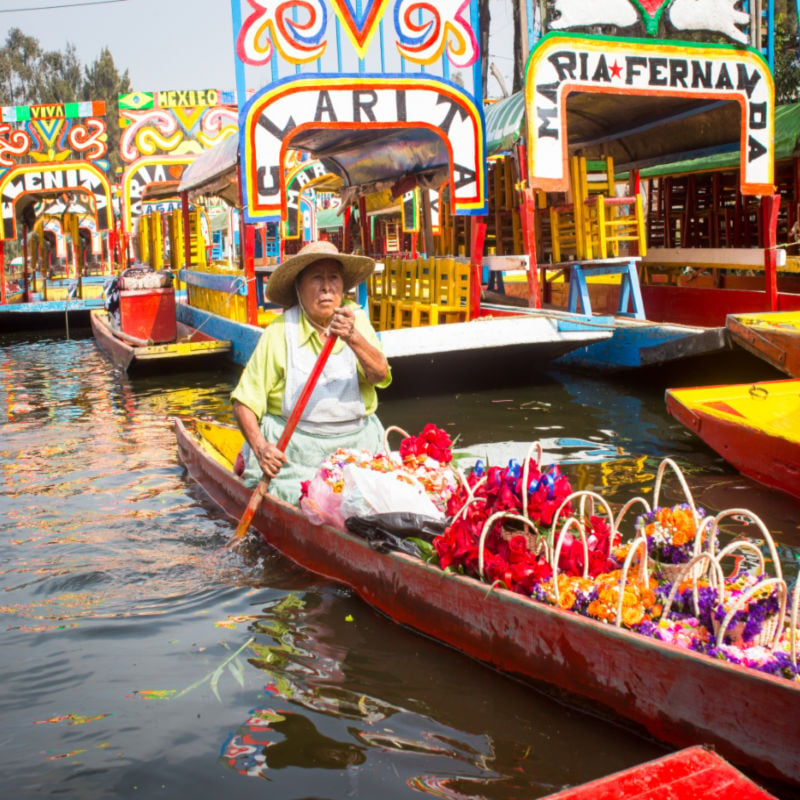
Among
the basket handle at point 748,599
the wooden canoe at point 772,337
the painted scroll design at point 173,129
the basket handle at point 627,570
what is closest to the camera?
the basket handle at point 748,599

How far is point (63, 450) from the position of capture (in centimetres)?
886

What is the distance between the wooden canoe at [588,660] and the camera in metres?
2.94

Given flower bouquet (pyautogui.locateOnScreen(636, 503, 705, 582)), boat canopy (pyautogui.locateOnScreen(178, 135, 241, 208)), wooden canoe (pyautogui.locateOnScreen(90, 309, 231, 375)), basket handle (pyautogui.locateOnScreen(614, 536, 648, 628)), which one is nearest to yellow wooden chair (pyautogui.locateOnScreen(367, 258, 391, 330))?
wooden canoe (pyautogui.locateOnScreen(90, 309, 231, 375))

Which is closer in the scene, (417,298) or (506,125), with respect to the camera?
(506,125)

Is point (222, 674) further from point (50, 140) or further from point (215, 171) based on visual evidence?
point (50, 140)

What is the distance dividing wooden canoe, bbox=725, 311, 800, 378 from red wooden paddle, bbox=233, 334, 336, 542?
16.1 feet

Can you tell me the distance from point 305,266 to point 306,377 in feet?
1.92

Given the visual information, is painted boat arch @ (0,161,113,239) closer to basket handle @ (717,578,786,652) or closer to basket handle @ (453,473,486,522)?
basket handle @ (453,473,486,522)

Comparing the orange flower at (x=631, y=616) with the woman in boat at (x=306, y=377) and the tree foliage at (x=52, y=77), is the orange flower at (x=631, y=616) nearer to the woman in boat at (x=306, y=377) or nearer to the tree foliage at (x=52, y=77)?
the woman in boat at (x=306, y=377)

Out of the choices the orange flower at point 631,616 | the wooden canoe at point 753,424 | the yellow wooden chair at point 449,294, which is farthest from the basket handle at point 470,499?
the yellow wooden chair at point 449,294

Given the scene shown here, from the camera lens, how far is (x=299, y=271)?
16.9 ft

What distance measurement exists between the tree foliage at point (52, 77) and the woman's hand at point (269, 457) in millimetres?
58760

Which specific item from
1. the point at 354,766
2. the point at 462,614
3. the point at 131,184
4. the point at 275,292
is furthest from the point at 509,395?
the point at 131,184

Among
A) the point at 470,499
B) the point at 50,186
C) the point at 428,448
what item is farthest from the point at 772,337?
the point at 50,186
